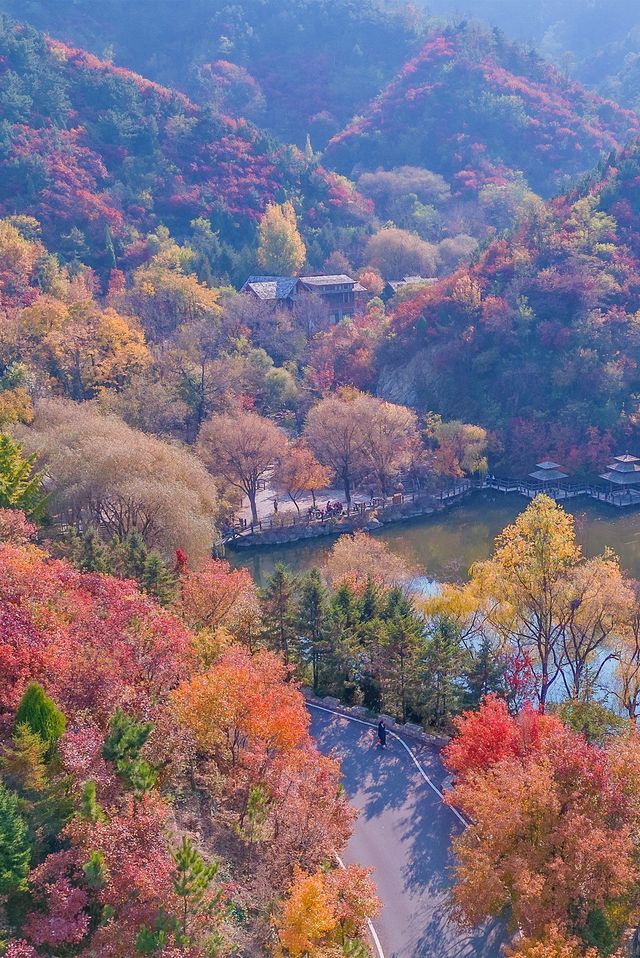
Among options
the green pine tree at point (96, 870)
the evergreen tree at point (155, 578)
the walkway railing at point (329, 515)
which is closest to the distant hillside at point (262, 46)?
→ the walkway railing at point (329, 515)

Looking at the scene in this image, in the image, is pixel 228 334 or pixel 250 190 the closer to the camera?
pixel 228 334

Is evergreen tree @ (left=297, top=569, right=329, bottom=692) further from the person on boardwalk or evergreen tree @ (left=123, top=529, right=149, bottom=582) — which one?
evergreen tree @ (left=123, top=529, right=149, bottom=582)

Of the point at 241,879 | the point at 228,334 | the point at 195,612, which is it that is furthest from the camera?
the point at 228,334

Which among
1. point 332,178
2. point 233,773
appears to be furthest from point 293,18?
point 233,773

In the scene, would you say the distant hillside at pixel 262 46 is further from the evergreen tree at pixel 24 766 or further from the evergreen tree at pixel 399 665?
the evergreen tree at pixel 24 766

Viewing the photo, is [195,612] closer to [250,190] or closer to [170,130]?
[250,190]

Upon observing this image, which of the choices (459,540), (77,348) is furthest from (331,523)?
(77,348)

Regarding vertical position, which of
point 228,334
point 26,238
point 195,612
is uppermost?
point 26,238
